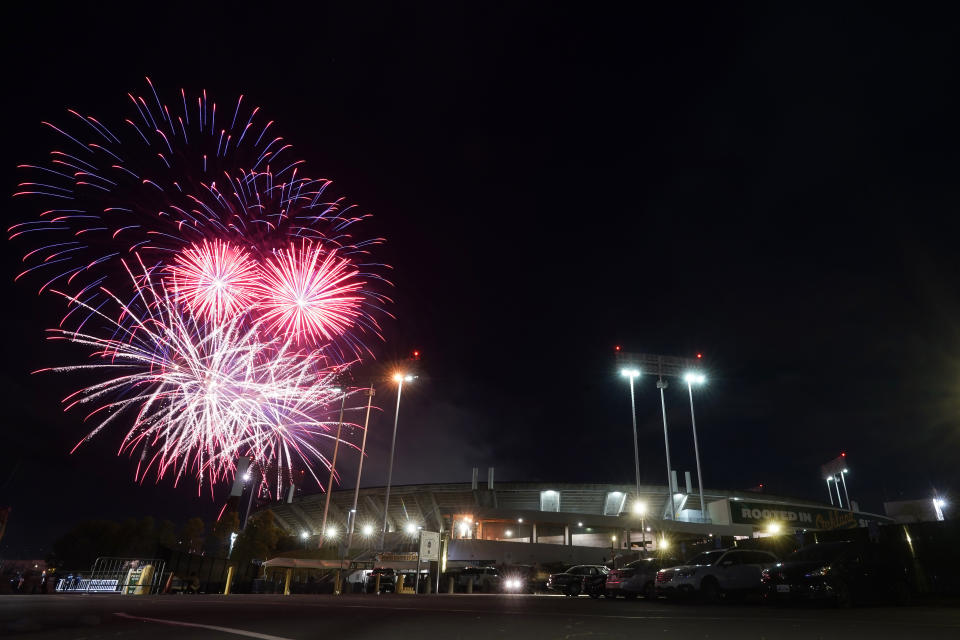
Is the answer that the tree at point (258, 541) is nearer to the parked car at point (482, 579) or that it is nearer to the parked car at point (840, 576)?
the parked car at point (482, 579)

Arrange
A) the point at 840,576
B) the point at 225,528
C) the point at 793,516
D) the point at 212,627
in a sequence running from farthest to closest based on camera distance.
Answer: the point at 225,528, the point at 793,516, the point at 840,576, the point at 212,627

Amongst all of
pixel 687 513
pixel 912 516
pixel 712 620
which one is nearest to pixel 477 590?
pixel 712 620

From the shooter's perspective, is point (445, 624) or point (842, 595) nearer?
point (445, 624)

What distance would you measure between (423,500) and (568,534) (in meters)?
19.6

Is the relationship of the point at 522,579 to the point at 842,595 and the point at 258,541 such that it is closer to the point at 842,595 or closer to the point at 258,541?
the point at 842,595

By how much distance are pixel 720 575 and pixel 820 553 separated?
107 inches

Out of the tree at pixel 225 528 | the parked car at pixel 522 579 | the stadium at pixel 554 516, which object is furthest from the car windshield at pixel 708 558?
the tree at pixel 225 528

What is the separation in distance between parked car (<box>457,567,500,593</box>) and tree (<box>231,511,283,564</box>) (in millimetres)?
53165

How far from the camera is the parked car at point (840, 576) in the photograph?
44.8ft

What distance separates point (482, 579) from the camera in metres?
32.2

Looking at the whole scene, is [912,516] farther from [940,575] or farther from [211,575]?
[211,575]

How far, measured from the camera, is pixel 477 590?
3186 centimetres

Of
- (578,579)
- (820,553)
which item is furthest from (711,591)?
(578,579)

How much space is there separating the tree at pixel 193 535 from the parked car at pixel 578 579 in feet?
274
